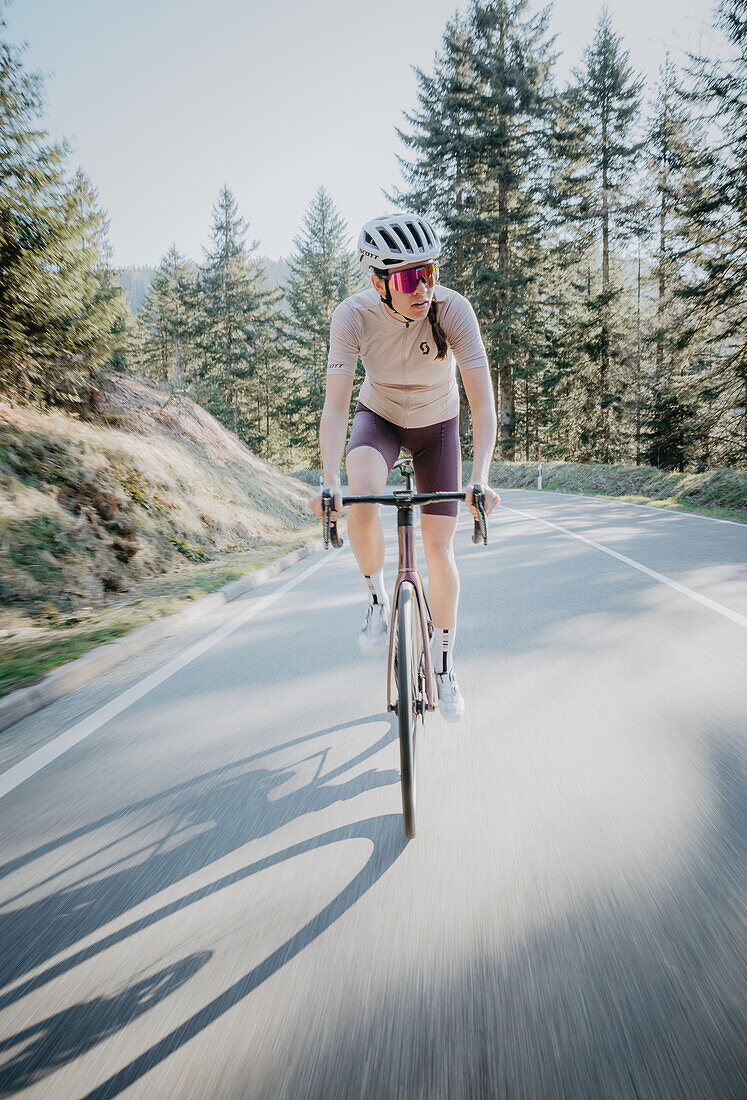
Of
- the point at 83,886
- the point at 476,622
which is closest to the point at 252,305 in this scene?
the point at 476,622

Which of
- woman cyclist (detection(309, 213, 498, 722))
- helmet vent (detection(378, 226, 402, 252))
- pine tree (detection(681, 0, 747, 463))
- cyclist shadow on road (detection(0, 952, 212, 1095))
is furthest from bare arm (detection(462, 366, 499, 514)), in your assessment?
pine tree (detection(681, 0, 747, 463))

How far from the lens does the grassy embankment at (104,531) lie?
6129 mm

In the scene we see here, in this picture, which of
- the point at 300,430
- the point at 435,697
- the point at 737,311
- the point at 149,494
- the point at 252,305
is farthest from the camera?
the point at 300,430

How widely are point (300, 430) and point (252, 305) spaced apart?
409 inches

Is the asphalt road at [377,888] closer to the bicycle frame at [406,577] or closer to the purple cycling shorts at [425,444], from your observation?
the bicycle frame at [406,577]

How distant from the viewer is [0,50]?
6984 millimetres

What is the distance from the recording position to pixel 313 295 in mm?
48406

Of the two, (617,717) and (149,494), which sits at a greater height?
(149,494)

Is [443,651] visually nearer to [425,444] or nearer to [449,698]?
[449,698]

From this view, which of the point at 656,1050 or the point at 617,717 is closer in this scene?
the point at 656,1050

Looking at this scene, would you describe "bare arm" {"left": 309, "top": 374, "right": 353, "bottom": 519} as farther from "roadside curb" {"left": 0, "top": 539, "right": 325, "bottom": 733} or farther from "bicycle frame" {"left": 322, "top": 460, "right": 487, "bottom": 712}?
"roadside curb" {"left": 0, "top": 539, "right": 325, "bottom": 733}

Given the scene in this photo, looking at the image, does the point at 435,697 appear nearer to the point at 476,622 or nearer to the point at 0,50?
the point at 476,622

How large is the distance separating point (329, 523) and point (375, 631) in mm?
1013

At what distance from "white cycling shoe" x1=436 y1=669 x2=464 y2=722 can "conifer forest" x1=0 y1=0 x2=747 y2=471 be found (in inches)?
271
